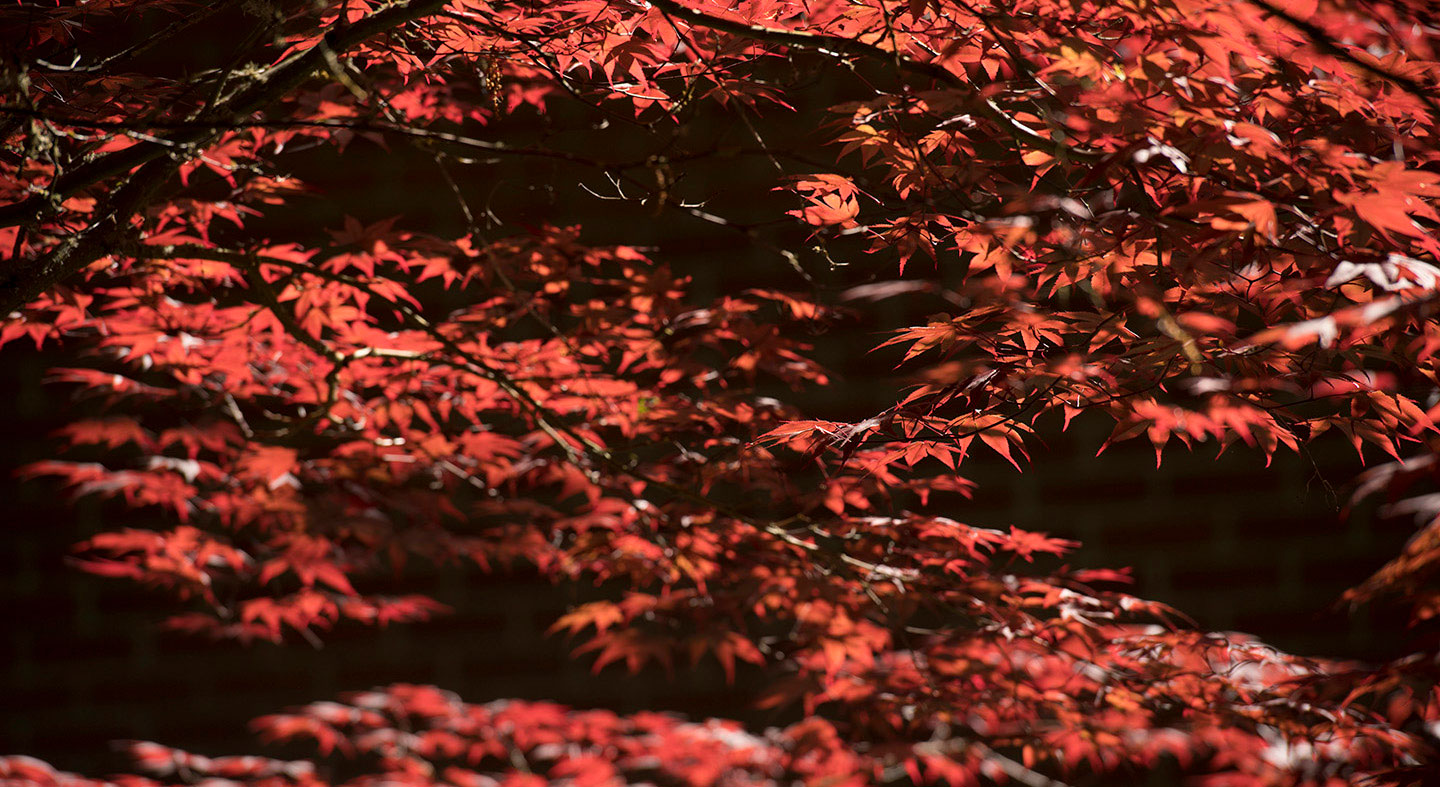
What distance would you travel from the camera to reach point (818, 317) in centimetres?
197

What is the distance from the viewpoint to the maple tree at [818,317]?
41.4 inches

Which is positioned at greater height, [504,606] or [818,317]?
[818,317]

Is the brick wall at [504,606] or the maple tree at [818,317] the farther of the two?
the brick wall at [504,606]

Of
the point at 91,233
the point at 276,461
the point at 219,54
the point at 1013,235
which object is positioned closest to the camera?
the point at 1013,235

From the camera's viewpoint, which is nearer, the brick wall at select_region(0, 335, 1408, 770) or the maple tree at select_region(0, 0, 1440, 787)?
the maple tree at select_region(0, 0, 1440, 787)

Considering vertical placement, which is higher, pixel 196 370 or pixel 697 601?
pixel 196 370

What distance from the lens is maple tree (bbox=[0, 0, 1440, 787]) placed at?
105cm

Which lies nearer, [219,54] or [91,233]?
[91,233]

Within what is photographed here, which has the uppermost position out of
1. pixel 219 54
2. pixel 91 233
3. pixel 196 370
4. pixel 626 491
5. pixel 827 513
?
pixel 219 54

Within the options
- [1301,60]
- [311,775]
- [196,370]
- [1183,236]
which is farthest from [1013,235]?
[311,775]

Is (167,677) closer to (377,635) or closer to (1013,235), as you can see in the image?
(377,635)

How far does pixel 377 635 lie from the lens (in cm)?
316

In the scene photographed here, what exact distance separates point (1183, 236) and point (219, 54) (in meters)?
3.14

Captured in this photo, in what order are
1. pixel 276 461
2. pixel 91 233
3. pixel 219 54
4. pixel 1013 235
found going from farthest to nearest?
pixel 219 54 < pixel 276 461 < pixel 91 233 < pixel 1013 235
